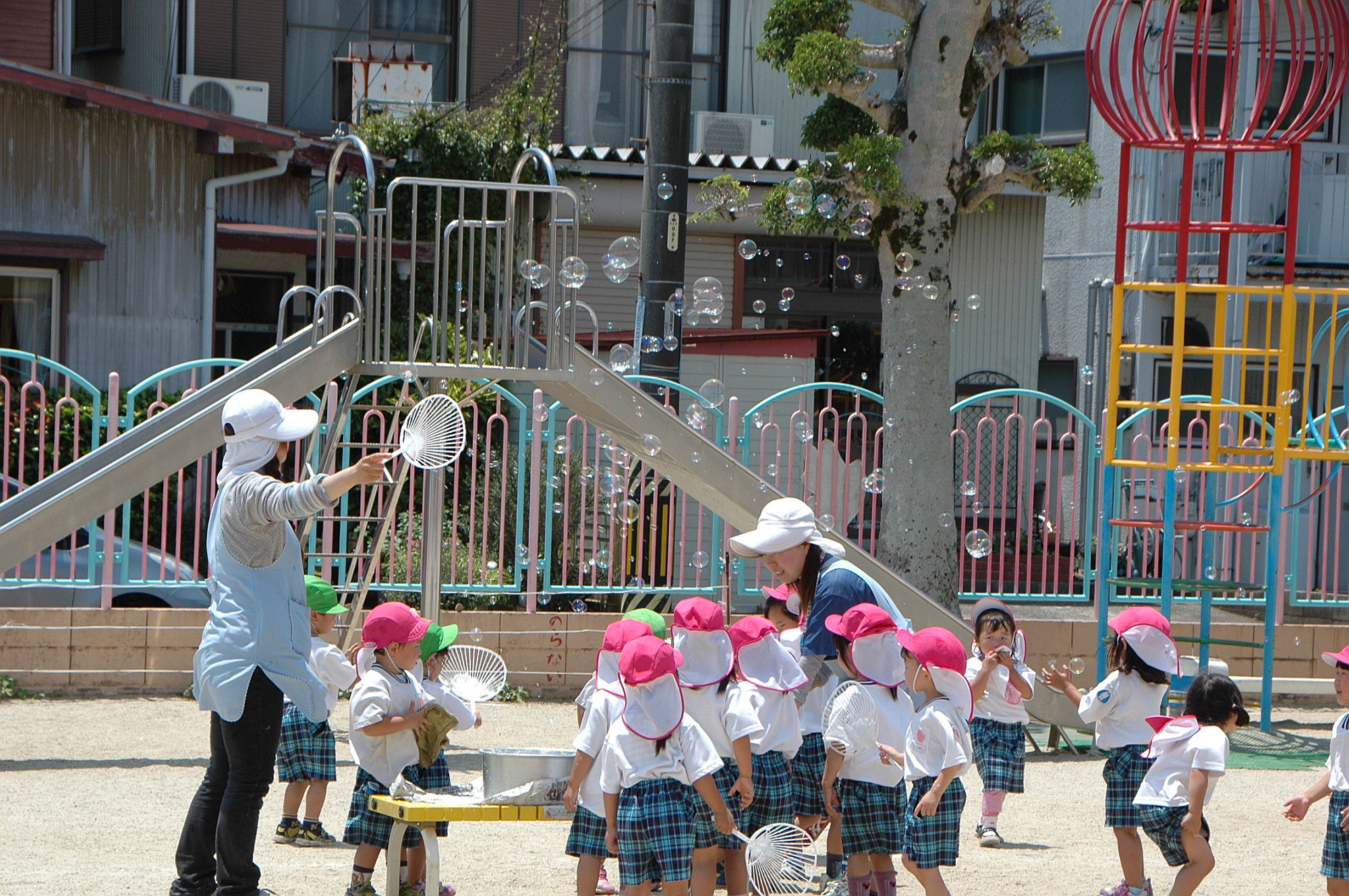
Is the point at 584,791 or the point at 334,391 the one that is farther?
the point at 334,391

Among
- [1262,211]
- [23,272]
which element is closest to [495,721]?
[23,272]

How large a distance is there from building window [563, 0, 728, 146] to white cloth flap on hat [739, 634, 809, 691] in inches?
541

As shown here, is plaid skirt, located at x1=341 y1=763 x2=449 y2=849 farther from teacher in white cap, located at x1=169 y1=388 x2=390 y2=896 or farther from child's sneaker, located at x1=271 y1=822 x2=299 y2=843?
child's sneaker, located at x1=271 y1=822 x2=299 y2=843

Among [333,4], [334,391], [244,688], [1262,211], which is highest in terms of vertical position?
[333,4]

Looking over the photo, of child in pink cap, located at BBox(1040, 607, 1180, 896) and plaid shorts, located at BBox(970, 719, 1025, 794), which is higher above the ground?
child in pink cap, located at BBox(1040, 607, 1180, 896)

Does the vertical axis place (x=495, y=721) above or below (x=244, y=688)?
below

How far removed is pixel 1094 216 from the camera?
18.2m

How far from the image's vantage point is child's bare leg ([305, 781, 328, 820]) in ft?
22.7

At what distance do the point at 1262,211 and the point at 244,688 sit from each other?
13652 mm

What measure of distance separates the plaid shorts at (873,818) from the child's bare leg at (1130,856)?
1193 millimetres

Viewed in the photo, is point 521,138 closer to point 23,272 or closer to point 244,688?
point 23,272

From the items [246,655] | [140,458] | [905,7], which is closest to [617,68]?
[905,7]

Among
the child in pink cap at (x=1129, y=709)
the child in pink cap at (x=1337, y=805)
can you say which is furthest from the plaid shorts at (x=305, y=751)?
the child in pink cap at (x=1337, y=805)

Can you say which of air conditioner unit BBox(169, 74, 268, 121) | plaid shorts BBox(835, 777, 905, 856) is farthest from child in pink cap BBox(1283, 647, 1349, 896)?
air conditioner unit BBox(169, 74, 268, 121)
